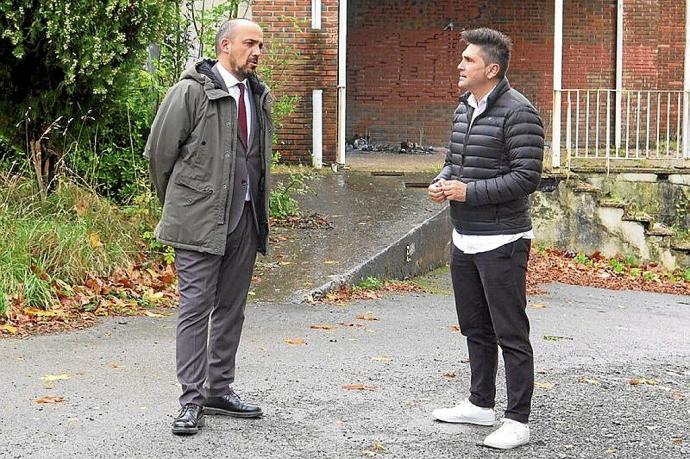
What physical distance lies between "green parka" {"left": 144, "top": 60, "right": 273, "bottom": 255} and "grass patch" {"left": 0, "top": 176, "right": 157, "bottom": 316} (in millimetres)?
2982

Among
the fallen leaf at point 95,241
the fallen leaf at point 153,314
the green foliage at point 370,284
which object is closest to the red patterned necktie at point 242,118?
the fallen leaf at point 153,314

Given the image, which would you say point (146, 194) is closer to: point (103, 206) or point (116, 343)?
point (103, 206)

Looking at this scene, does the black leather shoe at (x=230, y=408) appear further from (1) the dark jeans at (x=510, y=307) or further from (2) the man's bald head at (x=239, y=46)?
(2) the man's bald head at (x=239, y=46)

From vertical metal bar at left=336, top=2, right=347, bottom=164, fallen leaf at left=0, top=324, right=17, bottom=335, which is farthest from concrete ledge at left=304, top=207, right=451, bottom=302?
vertical metal bar at left=336, top=2, right=347, bottom=164

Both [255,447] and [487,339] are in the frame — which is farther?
[487,339]

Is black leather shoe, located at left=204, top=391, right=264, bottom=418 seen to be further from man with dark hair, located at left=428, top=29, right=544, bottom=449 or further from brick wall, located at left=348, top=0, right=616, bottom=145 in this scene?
brick wall, located at left=348, top=0, right=616, bottom=145

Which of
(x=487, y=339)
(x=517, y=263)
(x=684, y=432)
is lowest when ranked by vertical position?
(x=684, y=432)

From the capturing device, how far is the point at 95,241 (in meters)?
9.26

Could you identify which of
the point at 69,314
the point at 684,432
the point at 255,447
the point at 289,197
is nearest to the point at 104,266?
the point at 69,314

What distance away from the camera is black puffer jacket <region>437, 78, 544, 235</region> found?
535 cm

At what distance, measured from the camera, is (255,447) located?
17.3 feet

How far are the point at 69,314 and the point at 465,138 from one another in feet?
12.8

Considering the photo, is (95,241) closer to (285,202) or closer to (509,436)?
(285,202)

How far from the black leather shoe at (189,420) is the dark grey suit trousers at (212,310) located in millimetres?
37
